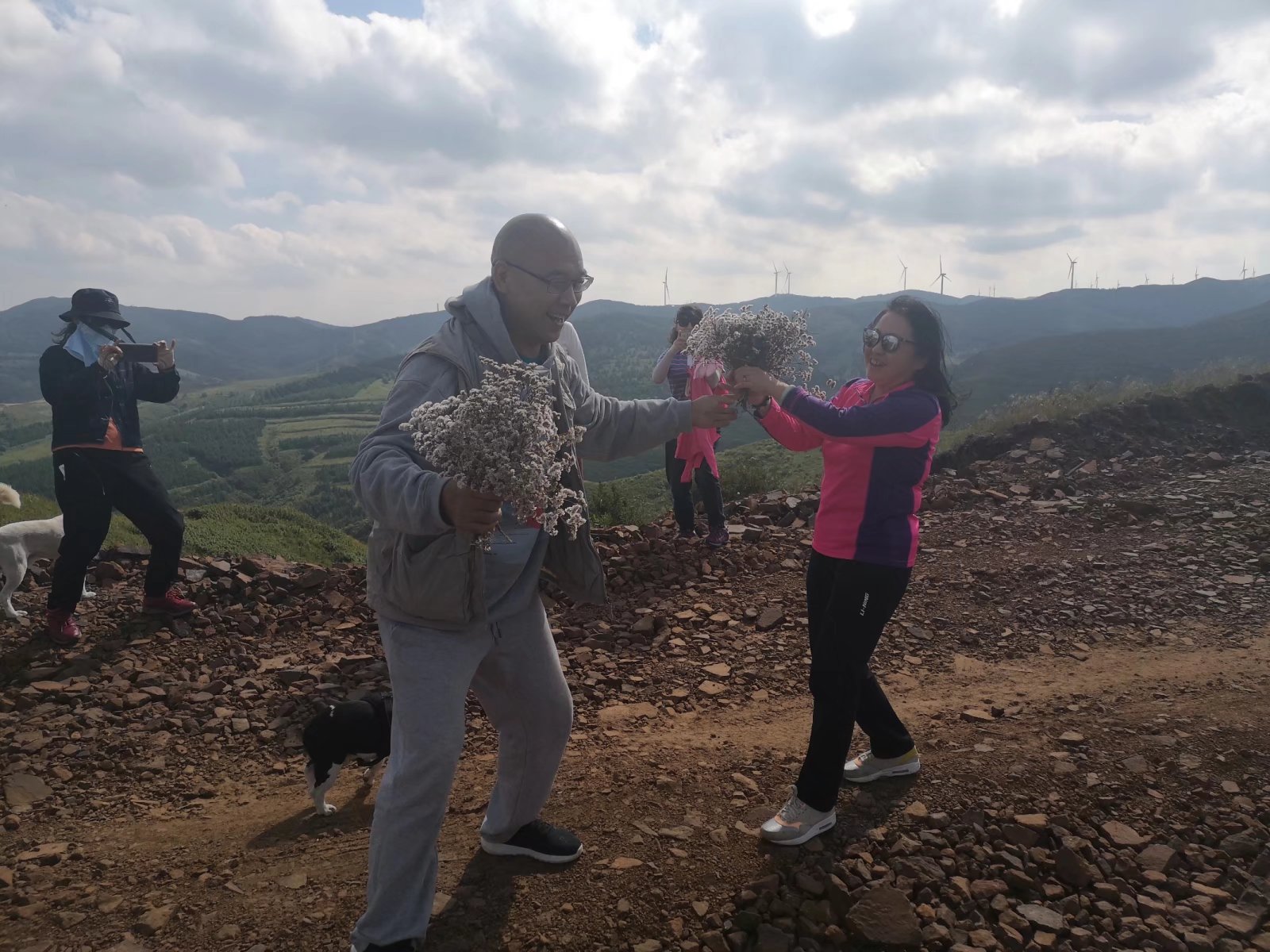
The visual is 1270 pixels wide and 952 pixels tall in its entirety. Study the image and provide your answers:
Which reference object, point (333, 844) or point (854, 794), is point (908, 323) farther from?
point (333, 844)

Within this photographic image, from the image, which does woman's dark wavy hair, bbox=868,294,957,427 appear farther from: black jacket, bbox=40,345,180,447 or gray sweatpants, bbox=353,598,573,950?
black jacket, bbox=40,345,180,447

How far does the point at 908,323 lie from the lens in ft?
10.9

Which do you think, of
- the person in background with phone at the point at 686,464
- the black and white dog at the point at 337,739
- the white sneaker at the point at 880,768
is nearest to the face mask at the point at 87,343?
the black and white dog at the point at 337,739

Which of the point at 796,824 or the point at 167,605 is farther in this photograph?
the point at 167,605

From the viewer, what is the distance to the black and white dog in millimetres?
3703

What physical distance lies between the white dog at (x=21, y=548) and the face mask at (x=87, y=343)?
1533 mm

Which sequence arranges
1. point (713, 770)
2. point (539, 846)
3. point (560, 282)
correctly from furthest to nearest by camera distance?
1. point (713, 770)
2. point (539, 846)
3. point (560, 282)

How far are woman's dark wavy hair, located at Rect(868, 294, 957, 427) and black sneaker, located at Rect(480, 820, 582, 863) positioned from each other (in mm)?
2508

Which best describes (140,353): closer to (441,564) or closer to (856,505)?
(441,564)

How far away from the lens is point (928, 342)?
330 cm

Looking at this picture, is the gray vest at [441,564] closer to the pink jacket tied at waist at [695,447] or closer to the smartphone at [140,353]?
the pink jacket tied at waist at [695,447]

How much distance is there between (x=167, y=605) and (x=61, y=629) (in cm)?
69

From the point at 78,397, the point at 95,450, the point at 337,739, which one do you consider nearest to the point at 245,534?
the point at 95,450

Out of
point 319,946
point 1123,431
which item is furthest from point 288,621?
point 1123,431
